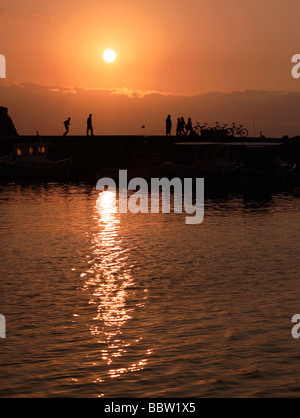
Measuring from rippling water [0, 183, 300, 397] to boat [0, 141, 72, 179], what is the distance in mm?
38725

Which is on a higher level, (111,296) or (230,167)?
(230,167)

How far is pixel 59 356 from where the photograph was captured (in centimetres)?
1184

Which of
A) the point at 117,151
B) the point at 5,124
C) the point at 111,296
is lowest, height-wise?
the point at 111,296

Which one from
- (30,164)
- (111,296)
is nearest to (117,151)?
(30,164)

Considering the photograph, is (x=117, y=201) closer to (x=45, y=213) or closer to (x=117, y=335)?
(x=45, y=213)

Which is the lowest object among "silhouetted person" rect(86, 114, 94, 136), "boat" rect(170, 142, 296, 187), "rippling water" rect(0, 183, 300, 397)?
"rippling water" rect(0, 183, 300, 397)

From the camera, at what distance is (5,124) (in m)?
92.2

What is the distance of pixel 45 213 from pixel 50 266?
17425 mm

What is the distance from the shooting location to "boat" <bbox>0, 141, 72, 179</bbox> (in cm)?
6869

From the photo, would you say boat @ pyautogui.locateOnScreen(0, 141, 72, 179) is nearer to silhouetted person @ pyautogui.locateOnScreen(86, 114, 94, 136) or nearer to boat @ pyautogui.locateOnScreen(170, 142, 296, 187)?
silhouetted person @ pyautogui.locateOnScreen(86, 114, 94, 136)

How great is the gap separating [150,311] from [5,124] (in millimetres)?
80209

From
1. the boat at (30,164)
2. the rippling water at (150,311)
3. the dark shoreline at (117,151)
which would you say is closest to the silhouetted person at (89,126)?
the dark shoreline at (117,151)

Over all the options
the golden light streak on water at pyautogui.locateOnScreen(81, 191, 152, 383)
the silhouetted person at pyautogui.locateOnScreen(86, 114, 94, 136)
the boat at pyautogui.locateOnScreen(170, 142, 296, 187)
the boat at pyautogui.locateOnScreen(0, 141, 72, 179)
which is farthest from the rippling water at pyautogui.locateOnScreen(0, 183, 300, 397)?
the silhouetted person at pyautogui.locateOnScreen(86, 114, 94, 136)

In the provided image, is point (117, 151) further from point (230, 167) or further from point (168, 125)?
point (230, 167)
